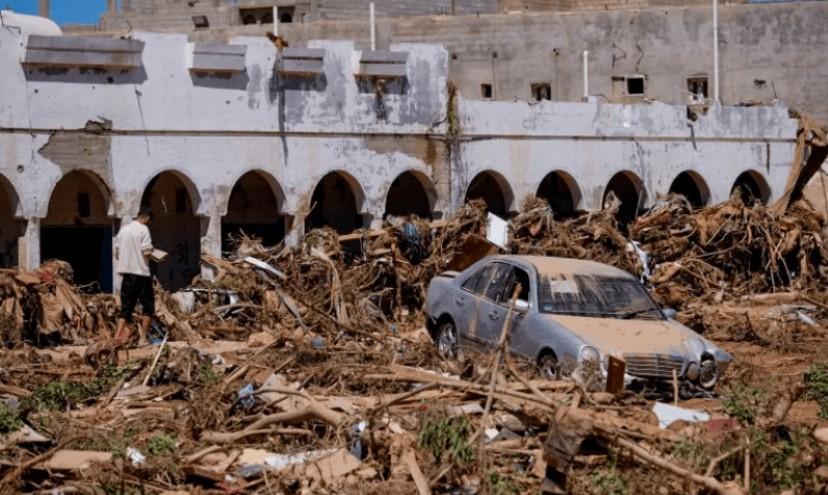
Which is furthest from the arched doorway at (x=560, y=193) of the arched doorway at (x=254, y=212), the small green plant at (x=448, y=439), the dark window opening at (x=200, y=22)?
the dark window opening at (x=200, y=22)

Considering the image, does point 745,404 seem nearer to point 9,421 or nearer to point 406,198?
point 9,421

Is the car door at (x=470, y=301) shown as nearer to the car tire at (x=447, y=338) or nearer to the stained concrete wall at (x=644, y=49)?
the car tire at (x=447, y=338)

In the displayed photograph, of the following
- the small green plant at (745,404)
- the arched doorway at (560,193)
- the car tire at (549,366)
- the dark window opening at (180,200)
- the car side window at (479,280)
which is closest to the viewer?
the small green plant at (745,404)

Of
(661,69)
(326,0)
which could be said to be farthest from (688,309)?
(326,0)

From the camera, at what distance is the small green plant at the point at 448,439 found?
32.6 feet

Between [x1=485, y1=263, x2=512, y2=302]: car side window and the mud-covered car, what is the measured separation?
0.01m

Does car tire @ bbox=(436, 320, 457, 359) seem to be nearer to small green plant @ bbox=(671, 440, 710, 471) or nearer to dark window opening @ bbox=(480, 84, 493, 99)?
small green plant @ bbox=(671, 440, 710, 471)

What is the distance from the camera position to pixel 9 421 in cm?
1116

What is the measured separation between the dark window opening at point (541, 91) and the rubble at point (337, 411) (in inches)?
784

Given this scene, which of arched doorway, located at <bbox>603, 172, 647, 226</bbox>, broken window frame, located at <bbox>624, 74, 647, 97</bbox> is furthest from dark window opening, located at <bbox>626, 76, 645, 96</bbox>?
arched doorway, located at <bbox>603, 172, 647, 226</bbox>

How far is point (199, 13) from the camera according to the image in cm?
5044

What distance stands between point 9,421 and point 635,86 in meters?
32.0

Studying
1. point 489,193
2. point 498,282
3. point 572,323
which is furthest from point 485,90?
point 572,323

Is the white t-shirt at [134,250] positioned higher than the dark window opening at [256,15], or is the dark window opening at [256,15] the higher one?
the dark window opening at [256,15]
